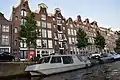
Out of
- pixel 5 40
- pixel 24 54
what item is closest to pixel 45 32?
pixel 24 54

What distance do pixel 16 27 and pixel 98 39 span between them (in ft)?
95.2

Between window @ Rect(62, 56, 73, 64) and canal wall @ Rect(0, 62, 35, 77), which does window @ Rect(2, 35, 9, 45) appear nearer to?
canal wall @ Rect(0, 62, 35, 77)

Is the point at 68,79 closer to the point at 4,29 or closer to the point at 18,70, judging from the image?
the point at 18,70

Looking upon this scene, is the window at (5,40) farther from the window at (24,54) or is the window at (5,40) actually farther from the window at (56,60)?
the window at (56,60)

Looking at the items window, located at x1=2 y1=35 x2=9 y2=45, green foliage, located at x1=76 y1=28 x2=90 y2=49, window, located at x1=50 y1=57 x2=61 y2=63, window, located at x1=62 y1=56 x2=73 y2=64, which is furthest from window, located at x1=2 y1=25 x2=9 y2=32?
window, located at x1=50 y1=57 x2=61 y2=63

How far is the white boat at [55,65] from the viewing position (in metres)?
18.5

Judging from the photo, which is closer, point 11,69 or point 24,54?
point 11,69

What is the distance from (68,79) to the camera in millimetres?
15484

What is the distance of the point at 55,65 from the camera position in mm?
19953

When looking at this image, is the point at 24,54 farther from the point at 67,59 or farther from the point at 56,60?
the point at 56,60

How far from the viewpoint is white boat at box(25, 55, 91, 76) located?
60.6 feet

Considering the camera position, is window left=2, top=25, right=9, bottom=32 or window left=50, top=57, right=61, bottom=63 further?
window left=2, top=25, right=9, bottom=32

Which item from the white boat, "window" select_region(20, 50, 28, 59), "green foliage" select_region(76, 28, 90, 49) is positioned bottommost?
the white boat

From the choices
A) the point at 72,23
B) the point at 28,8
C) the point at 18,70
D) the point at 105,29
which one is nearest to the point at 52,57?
the point at 18,70
